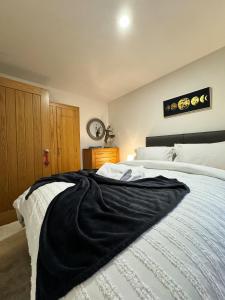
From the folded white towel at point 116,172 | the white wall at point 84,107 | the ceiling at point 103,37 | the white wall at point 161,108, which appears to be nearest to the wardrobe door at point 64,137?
the white wall at point 84,107

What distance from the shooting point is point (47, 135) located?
8.85ft

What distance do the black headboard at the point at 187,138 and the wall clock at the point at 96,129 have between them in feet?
4.41

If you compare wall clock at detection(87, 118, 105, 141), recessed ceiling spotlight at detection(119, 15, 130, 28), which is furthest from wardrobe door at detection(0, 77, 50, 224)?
recessed ceiling spotlight at detection(119, 15, 130, 28)

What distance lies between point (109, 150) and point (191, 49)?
232 cm

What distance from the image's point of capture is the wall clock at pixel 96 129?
3879mm

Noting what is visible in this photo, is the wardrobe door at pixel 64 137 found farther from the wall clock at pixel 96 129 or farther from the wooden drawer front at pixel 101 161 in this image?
the wall clock at pixel 96 129

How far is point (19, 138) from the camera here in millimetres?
2383

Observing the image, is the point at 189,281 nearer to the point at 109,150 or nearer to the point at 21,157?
the point at 21,157

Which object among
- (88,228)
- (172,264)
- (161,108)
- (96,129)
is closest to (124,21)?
(161,108)

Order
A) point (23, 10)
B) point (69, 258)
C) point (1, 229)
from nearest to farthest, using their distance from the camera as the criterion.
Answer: point (69, 258)
point (23, 10)
point (1, 229)

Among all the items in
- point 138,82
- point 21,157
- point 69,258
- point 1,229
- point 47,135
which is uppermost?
→ point 138,82

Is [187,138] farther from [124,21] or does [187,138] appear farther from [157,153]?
[124,21]

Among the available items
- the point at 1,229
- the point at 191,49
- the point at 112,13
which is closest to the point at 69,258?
the point at 112,13

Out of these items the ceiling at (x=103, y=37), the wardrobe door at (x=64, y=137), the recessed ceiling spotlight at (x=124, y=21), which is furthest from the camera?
the wardrobe door at (x=64, y=137)
